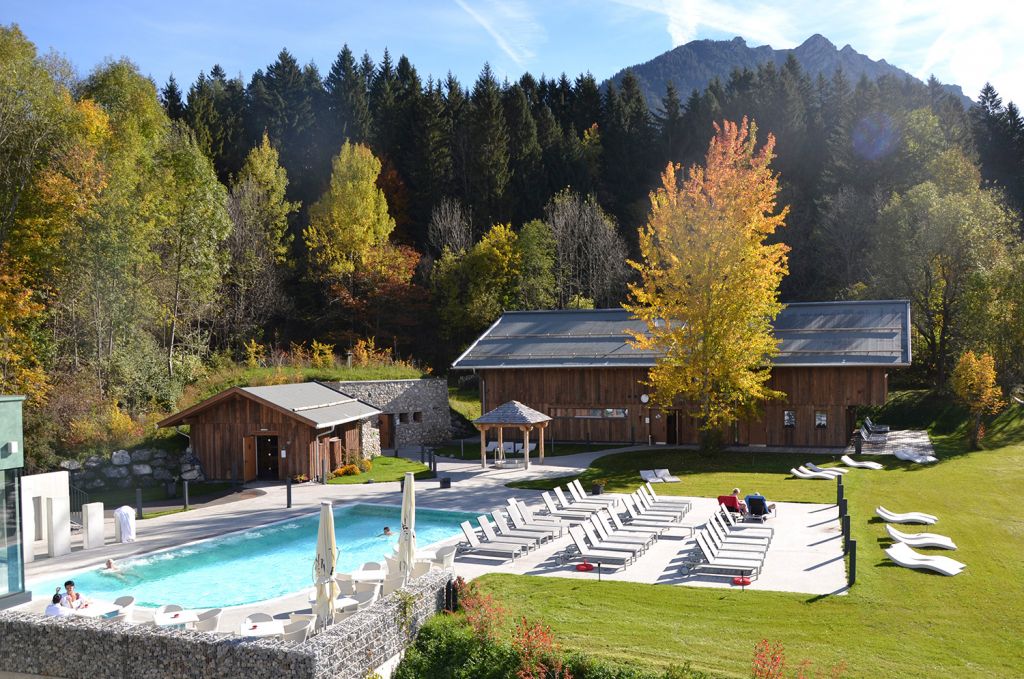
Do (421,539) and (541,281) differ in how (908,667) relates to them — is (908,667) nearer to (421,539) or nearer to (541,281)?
(421,539)

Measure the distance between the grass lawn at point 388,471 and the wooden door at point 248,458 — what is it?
9.61 feet

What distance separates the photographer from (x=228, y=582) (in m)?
17.7

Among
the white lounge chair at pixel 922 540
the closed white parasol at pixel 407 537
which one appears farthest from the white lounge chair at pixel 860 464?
the closed white parasol at pixel 407 537

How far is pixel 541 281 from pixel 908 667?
41.7 meters

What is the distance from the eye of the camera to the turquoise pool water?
16.7 m

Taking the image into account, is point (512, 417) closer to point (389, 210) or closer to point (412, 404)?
point (412, 404)

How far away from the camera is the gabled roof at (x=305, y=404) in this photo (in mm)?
28031

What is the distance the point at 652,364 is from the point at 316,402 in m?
14.3

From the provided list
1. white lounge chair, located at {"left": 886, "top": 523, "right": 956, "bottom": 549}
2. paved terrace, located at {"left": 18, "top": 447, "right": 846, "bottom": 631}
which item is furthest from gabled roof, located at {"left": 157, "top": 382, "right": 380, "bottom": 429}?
white lounge chair, located at {"left": 886, "top": 523, "right": 956, "bottom": 549}

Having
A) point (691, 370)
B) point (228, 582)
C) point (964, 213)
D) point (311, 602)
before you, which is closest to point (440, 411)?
point (691, 370)

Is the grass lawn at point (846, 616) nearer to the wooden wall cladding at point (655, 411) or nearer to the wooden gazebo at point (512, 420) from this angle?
the wooden gazebo at point (512, 420)

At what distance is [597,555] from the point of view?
16.5 metres

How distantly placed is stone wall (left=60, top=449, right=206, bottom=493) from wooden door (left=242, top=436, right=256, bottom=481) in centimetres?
167

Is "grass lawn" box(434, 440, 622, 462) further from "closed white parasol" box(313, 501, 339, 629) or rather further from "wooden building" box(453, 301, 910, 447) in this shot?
"closed white parasol" box(313, 501, 339, 629)
